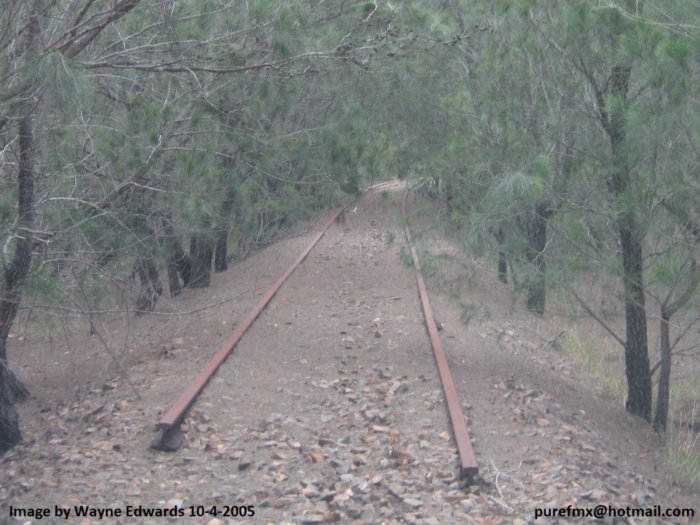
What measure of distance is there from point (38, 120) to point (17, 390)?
14.8ft

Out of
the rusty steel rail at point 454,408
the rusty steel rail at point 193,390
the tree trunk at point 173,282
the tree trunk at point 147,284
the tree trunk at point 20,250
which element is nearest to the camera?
the rusty steel rail at point 454,408

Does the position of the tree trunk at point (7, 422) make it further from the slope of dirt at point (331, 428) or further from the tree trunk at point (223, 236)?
the tree trunk at point (223, 236)

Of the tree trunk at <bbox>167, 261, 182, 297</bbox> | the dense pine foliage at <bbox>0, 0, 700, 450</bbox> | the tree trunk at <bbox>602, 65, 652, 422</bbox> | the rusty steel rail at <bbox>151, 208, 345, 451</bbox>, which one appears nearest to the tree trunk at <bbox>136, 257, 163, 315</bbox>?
the dense pine foliage at <bbox>0, 0, 700, 450</bbox>

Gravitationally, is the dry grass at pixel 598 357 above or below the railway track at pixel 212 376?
below

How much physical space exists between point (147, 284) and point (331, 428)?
15.8 ft

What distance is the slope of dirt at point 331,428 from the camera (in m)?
6.57

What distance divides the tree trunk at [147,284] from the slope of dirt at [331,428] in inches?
16.7

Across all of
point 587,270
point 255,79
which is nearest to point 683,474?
point 587,270

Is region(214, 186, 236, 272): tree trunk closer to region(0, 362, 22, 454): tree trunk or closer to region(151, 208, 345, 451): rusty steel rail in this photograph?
region(151, 208, 345, 451): rusty steel rail

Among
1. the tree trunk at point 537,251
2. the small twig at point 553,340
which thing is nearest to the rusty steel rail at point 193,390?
the tree trunk at point 537,251

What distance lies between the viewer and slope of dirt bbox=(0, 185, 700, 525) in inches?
259

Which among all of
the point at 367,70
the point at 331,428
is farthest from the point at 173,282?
the point at 331,428

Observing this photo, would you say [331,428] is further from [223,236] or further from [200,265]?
[223,236]

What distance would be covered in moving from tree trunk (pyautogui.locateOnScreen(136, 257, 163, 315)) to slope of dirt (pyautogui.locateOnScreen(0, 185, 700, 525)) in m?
0.42
